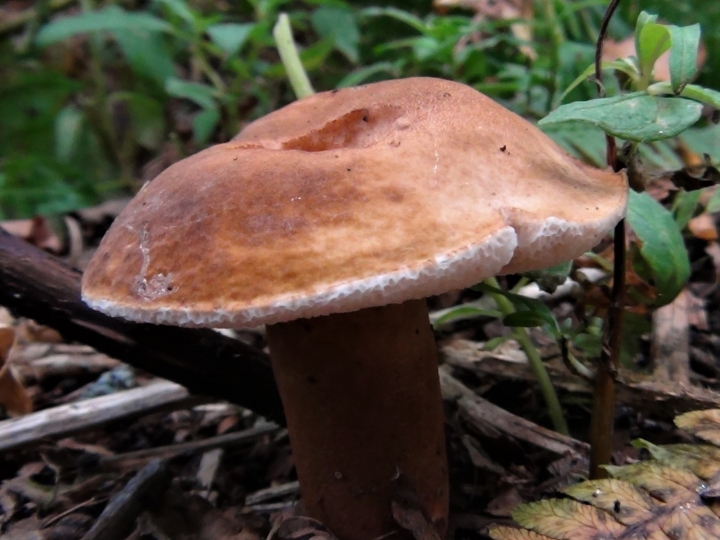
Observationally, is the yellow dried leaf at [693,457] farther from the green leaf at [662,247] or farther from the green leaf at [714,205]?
the green leaf at [714,205]

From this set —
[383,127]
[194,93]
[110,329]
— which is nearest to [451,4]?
[194,93]

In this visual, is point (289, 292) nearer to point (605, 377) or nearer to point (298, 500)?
point (605, 377)

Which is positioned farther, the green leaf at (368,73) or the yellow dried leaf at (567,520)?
the green leaf at (368,73)

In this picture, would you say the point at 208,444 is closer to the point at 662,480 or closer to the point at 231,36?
the point at 662,480

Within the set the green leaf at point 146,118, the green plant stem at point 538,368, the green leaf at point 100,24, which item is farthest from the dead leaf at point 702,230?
the green leaf at point 146,118

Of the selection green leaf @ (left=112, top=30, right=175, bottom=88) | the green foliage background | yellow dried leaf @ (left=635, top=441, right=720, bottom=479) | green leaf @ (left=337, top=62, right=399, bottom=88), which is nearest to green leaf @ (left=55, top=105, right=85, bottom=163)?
the green foliage background

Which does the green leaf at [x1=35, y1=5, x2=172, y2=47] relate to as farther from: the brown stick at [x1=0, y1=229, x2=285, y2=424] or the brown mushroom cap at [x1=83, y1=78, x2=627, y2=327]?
the brown mushroom cap at [x1=83, y1=78, x2=627, y2=327]
